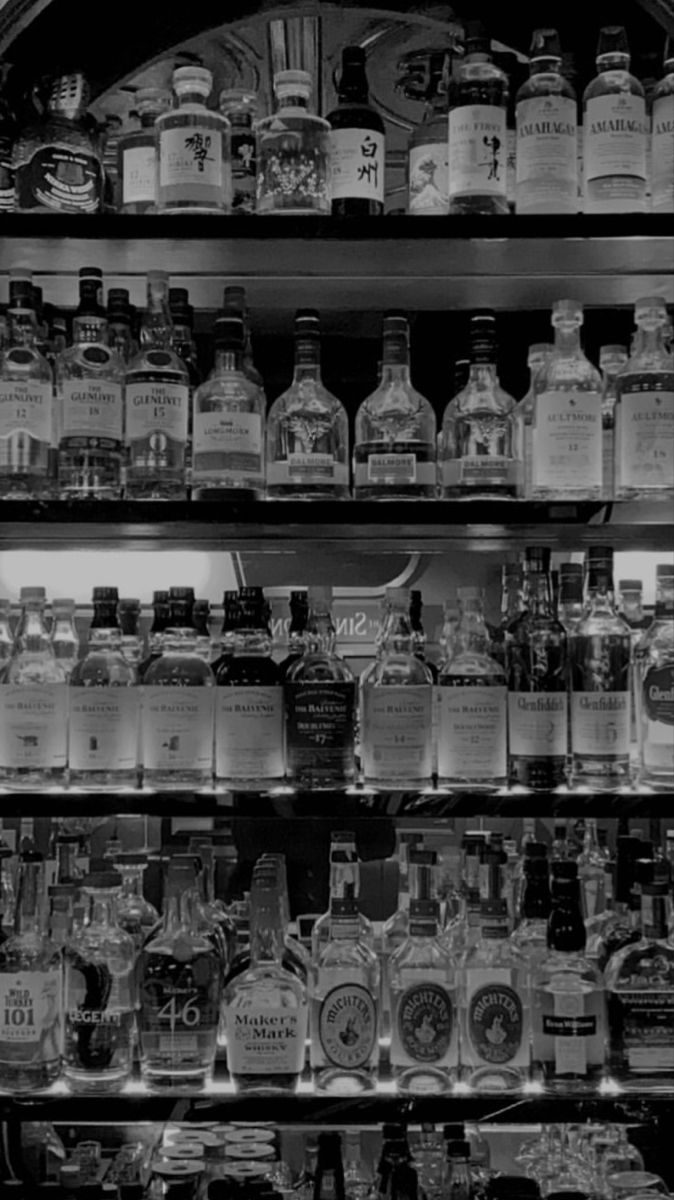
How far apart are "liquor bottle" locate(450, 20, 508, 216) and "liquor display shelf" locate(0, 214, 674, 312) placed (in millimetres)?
74

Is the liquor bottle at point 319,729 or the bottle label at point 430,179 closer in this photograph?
the liquor bottle at point 319,729

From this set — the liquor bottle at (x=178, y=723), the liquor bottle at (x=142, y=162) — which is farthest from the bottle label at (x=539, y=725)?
the liquor bottle at (x=142, y=162)

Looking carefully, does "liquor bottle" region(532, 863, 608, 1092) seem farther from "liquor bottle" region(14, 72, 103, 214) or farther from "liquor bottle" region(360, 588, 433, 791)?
"liquor bottle" region(14, 72, 103, 214)

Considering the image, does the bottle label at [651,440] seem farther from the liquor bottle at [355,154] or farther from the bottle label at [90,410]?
the bottle label at [90,410]

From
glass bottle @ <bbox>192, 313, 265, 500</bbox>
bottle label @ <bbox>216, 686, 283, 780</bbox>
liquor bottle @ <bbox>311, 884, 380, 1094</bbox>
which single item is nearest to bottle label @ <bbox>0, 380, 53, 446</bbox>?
glass bottle @ <bbox>192, 313, 265, 500</bbox>

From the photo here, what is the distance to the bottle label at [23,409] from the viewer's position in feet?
5.85

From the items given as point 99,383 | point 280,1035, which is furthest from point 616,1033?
point 99,383

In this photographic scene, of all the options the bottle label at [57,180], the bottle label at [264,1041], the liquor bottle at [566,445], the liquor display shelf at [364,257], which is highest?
the bottle label at [57,180]

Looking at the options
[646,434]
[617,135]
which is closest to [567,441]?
[646,434]

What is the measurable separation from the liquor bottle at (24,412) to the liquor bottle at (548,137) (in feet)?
2.46

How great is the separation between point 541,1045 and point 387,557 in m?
0.87

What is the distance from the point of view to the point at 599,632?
1813 mm

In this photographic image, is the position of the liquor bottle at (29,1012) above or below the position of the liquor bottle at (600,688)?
below

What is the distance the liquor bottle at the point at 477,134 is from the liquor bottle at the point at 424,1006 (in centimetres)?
97
